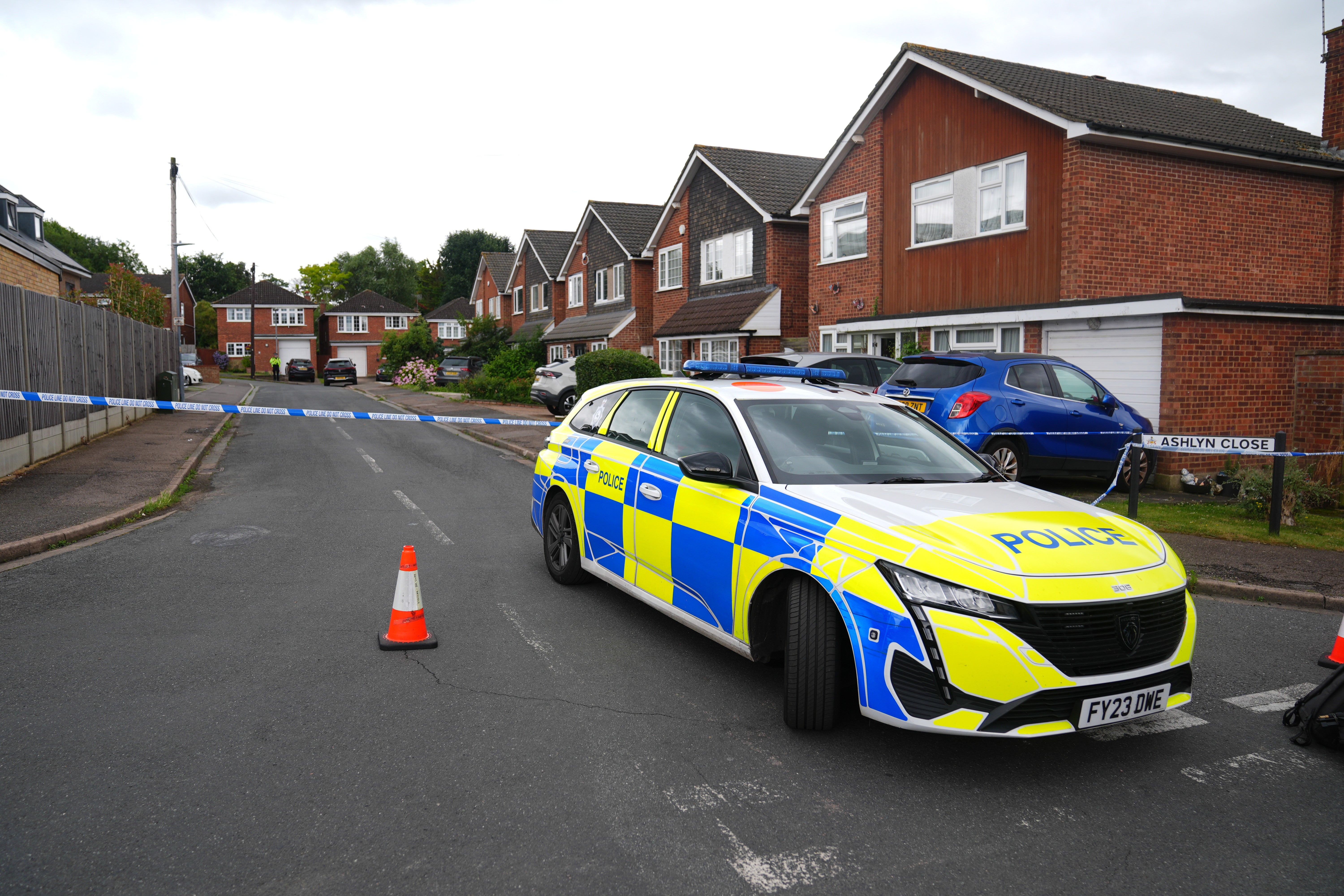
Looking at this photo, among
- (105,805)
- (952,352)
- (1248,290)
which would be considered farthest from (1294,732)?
(1248,290)

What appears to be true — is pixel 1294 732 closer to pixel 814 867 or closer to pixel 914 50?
pixel 814 867

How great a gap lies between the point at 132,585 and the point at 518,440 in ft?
38.9

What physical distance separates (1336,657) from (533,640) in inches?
184

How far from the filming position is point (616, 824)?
348 cm

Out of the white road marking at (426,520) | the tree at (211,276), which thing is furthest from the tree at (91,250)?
the white road marking at (426,520)

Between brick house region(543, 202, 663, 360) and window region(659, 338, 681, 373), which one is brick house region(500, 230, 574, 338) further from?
window region(659, 338, 681, 373)

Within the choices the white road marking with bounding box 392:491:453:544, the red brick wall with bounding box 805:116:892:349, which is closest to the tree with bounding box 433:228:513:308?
the red brick wall with bounding box 805:116:892:349

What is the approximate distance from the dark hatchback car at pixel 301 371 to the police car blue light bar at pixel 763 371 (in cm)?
5397

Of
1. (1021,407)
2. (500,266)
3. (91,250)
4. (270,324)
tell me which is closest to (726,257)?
(1021,407)

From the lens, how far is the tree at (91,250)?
93.2m

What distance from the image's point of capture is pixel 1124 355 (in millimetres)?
14039

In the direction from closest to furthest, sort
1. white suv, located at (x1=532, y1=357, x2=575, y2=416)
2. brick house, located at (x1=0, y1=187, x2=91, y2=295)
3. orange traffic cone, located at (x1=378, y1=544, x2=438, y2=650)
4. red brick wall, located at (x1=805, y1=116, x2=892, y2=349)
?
orange traffic cone, located at (x1=378, y1=544, x2=438, y2=650)
red brick wall, located at (x1=805, y1=116, x2=892, y2=349)
white suv, located at (x1=532, y1=357, x2=575, y2=416)
brick house, located at (x1=0, y1=187, x2=91, y2=295)

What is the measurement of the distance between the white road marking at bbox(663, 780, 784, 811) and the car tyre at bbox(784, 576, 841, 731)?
1.75 feet

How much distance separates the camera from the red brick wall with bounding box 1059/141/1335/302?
50.3ft
